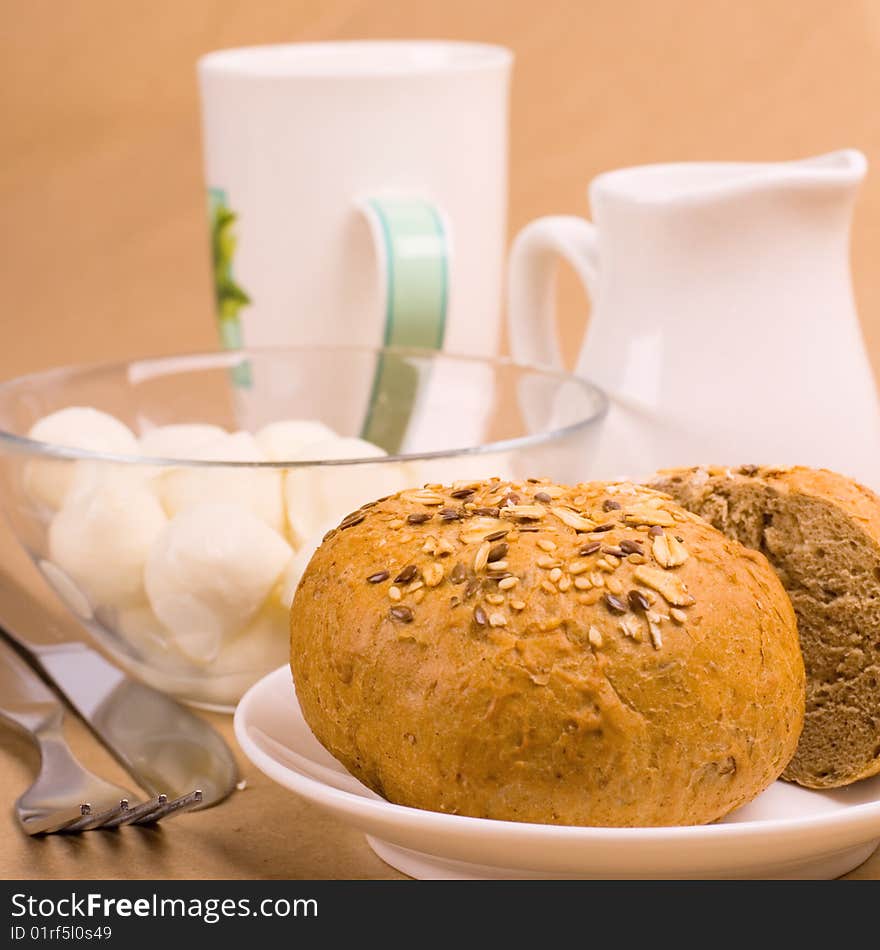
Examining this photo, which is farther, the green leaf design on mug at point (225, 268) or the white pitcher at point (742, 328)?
the green leaf design on mug at point (225, 268)

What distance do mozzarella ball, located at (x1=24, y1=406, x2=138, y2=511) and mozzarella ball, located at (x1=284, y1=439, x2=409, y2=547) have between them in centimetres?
13

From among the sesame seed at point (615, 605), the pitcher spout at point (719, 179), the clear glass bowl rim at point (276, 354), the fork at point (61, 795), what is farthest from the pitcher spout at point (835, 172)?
the fork at point (61, 795)

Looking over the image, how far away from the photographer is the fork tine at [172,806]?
671 mm

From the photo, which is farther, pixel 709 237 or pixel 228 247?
pixel 228 247

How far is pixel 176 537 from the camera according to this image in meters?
0.80

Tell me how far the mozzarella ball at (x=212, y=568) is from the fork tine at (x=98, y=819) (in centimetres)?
13

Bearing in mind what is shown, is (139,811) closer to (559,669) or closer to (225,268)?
(559,669)

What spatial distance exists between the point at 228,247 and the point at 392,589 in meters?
0.66

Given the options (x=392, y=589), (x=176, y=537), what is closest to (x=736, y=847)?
(x=392, y=589)

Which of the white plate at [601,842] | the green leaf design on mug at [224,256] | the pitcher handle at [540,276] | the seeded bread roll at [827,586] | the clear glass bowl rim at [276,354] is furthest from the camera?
the green leaf design on mug at [224,256]

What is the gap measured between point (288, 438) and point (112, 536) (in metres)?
0.14

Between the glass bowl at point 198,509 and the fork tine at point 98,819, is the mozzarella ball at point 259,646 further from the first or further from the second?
the fork tine at point 98,819

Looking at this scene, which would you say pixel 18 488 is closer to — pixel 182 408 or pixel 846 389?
pixel 182 408

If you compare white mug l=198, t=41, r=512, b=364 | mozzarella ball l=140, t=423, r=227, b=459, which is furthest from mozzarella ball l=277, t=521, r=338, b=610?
white mug l=198, t=41, r=512, b=364
